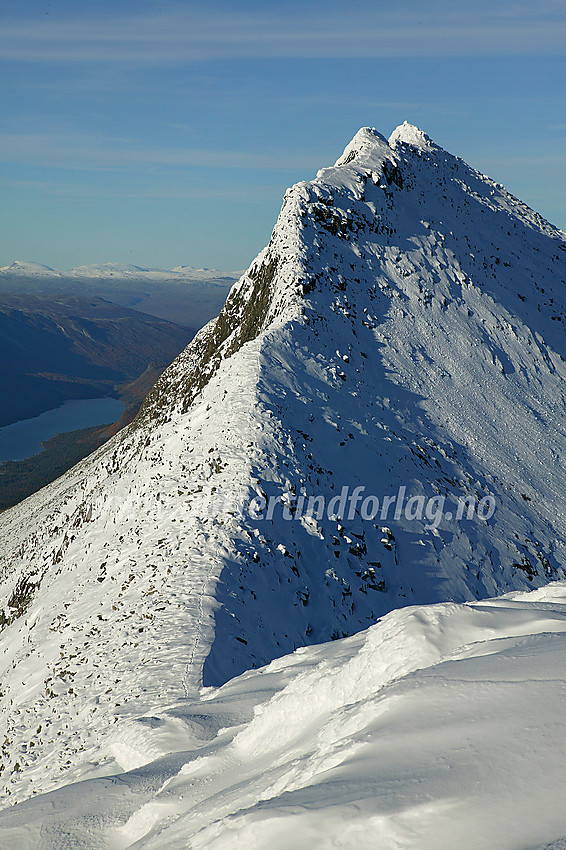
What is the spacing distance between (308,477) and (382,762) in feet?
56.4

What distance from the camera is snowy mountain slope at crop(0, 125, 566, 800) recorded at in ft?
51.8

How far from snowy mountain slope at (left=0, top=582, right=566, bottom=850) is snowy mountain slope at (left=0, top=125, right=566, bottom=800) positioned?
238 cm

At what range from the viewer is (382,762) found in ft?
16.3

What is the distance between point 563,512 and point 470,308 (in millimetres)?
16916

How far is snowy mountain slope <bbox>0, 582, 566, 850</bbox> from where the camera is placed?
13.8ft

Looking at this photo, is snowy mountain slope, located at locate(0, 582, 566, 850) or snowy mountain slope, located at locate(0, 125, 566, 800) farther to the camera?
snowy mountain slope, located at locate(0, 125, 566, 800)

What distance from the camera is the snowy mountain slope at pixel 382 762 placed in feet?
13.8

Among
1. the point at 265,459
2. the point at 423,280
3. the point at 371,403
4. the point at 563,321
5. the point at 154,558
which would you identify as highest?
the point at 423,280

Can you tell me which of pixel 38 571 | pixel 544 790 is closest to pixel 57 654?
pixel 38 571

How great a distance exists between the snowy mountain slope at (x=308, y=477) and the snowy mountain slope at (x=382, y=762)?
2.38 metres

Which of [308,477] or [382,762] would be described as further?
[308,477]

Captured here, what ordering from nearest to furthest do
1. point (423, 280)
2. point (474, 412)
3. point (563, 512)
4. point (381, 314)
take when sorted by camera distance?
1. point (563, 512)
2. point (474, 412)
3. point (381, 314)
4. point (423, 280)

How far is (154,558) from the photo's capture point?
62.4 ft

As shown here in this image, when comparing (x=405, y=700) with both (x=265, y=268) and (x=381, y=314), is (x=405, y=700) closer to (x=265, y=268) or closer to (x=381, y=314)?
(x=381, y=314)
